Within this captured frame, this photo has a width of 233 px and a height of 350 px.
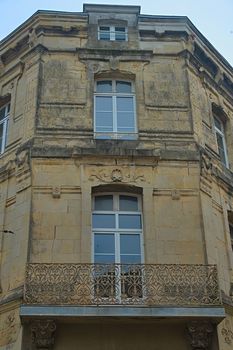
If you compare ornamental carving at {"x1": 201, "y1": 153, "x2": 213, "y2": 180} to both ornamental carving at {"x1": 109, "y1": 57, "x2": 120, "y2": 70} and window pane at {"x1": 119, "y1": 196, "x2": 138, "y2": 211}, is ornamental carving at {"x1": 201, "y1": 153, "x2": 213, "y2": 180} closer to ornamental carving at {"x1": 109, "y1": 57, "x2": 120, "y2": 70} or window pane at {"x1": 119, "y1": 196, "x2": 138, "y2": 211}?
window pane at {"x1": 119, "y1": 196, "x2": 138, "y2": 211}

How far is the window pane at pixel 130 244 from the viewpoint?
12352 mm

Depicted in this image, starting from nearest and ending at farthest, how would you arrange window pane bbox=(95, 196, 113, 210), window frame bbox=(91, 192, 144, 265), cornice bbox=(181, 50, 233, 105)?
window frame bbox=(91, 192, 144, 265) < window pane bbox=(95, 196, 113, 210) < cornice bbox=(181, 50, 233, 105)

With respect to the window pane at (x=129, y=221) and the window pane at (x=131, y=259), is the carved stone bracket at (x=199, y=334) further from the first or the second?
the window pane at (x=129, y=221)

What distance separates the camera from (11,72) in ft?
52.7

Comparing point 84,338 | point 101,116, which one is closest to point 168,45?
point 101,116

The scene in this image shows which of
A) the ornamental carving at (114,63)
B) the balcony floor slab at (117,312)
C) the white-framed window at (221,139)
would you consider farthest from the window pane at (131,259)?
the ornamental carving at (114,63)

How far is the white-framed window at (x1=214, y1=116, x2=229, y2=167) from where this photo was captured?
52.4ft

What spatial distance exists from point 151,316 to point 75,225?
293cm

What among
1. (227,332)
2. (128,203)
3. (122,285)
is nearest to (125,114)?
(128,203)

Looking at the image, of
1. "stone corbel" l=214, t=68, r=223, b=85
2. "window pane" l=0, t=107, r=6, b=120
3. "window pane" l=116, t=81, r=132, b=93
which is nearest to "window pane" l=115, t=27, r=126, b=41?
"window pane" l=116, t=81, r=132, b=93

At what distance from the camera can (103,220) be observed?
42.0 ft

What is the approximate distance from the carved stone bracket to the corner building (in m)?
0.02

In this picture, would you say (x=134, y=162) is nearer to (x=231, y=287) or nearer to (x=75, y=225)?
(x=75, y=225)

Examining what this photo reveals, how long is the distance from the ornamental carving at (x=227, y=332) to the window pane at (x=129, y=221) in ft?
9.33
